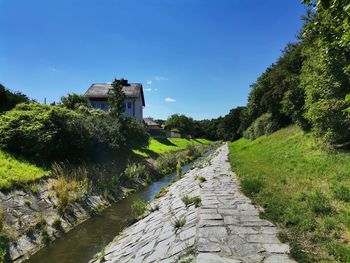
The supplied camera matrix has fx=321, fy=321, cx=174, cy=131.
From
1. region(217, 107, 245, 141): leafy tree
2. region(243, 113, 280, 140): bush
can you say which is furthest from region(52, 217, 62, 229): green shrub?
region(217, 107, 245, 141): leafy tree

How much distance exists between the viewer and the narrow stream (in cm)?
786

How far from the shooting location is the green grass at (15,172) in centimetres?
1075

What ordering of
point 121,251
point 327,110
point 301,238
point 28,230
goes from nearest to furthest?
point 301,238, point 121,251, point 28,230, point 327,110

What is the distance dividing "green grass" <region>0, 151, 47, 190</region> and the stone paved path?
14.6 ft

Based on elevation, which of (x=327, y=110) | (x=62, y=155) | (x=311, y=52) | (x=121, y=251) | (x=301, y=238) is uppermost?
(x=311, y=52)

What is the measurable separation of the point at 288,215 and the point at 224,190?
11.4ft

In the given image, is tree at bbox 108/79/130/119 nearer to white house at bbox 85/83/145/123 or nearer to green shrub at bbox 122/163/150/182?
white house at bbox 85/83/145/123

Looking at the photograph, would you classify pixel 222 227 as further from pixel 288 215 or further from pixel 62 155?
pixel 62 155

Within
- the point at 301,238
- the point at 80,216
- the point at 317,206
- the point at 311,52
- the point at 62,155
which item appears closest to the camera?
the point at 301,238

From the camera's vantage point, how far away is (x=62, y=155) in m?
16.0

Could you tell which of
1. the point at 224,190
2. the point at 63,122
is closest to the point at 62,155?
the point at 63,122

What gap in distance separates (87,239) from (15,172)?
4702mm

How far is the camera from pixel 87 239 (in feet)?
30.0

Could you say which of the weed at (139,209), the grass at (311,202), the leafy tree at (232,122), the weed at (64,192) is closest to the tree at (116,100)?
the weed at (64,192)
